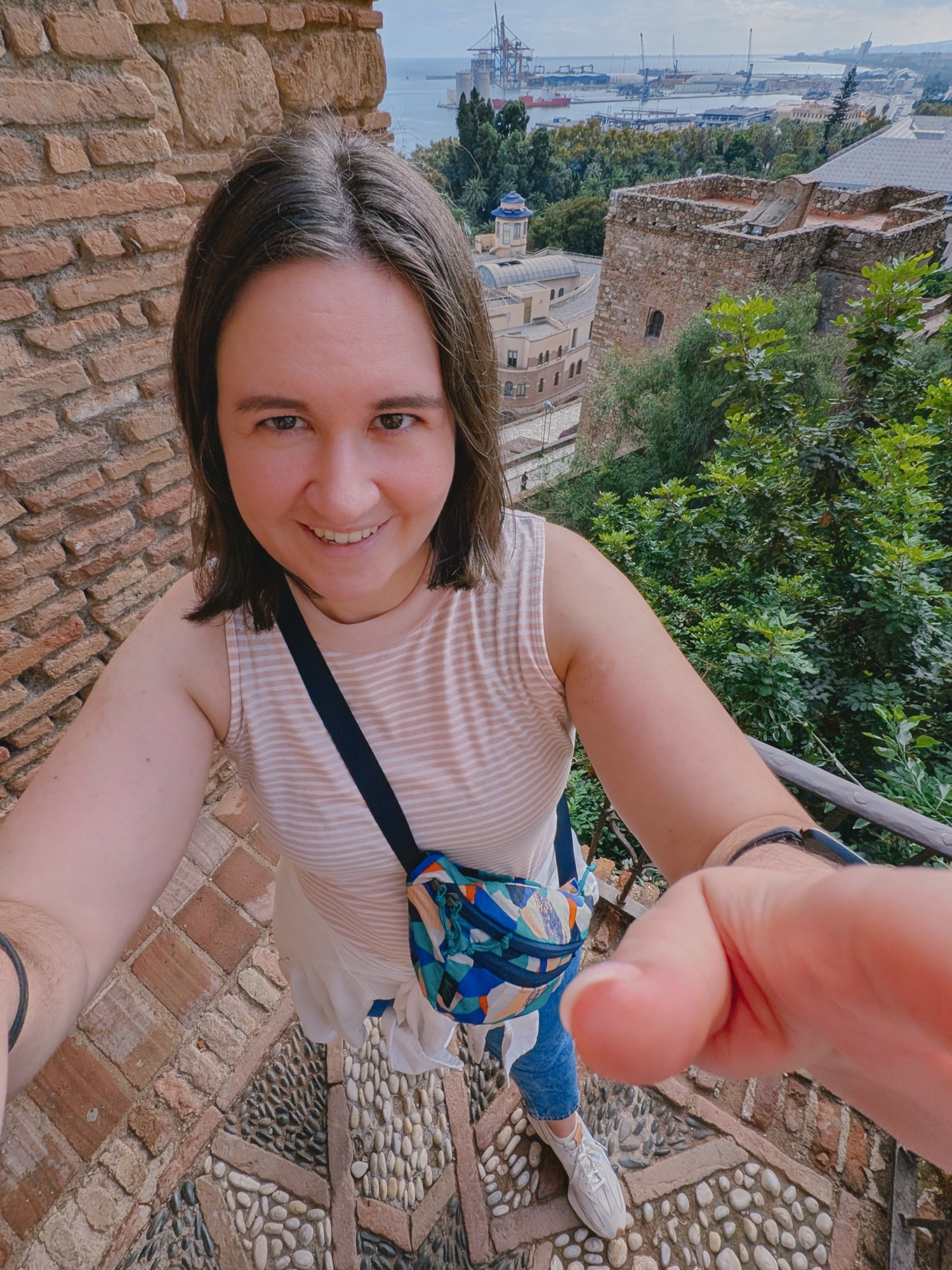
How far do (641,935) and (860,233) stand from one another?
1421cm

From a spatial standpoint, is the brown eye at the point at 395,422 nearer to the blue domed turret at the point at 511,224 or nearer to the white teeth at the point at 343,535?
the white teeth at the point at 343,535

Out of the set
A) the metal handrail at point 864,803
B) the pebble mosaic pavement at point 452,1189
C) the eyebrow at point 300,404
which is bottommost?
the pebble mosaic pavement at point 452,1189

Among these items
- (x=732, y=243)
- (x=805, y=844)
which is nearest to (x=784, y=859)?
(x=805, y=844)

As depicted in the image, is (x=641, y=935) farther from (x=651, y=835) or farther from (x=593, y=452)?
(x=593, y=452)

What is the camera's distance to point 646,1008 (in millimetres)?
412

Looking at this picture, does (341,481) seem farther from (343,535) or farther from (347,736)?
(347,736)

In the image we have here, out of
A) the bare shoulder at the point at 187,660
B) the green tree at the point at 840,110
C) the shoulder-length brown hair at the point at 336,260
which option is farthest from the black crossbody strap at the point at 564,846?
the green tree at the point at 840,110

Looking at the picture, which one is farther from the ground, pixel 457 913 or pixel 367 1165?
pixel 457 913

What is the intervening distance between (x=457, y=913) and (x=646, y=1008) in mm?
633

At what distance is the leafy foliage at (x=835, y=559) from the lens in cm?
276

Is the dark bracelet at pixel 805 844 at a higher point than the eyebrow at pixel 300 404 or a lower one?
lower

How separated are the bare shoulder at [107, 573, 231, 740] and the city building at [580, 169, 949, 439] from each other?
37.7 feet

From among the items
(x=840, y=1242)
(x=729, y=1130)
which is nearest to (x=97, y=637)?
(x=729, y=1130)

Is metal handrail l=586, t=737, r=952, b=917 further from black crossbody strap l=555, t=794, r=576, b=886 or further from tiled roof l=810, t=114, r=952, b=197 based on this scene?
tiled roof l=810, t=114, r=952, b=197
